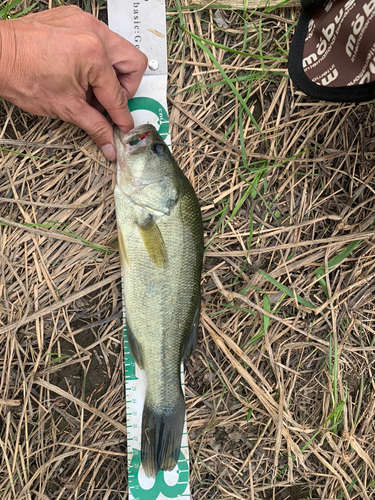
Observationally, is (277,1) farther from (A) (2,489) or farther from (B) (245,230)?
(A) (2,489)

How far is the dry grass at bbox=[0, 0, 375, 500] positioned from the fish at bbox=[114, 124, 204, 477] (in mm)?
291

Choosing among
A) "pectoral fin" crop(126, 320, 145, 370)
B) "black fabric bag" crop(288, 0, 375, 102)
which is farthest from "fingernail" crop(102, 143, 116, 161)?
"black fabric bag" crop(288, 0, 375, 102)

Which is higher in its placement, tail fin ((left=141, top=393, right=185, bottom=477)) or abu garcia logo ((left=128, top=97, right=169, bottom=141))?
abu garcia logo ((left=128, top=97, right=169, bottom=141))

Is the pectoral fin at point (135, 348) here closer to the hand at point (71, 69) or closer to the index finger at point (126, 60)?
the hand at point (71, 69)

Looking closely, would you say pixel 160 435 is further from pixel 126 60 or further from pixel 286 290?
pixel 126 60

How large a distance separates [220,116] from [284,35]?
810mm

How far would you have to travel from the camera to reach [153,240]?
7.66 ft

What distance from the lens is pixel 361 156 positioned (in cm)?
286

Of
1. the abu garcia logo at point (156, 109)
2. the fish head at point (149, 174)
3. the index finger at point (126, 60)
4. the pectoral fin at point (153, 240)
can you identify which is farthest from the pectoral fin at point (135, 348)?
the index finger at point (126, 60)

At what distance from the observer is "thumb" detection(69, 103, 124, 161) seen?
94.7 inches

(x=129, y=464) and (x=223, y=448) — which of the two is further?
(x=223, y=448)

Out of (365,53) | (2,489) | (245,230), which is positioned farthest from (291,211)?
(2,489)

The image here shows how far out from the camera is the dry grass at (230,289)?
8.67 ft

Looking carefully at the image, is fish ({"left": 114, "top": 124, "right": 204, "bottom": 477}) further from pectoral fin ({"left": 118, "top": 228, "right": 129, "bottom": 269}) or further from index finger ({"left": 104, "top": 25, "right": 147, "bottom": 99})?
index finger ({"left": 104, "top": 25, "right": 147, "bottom": 99})
